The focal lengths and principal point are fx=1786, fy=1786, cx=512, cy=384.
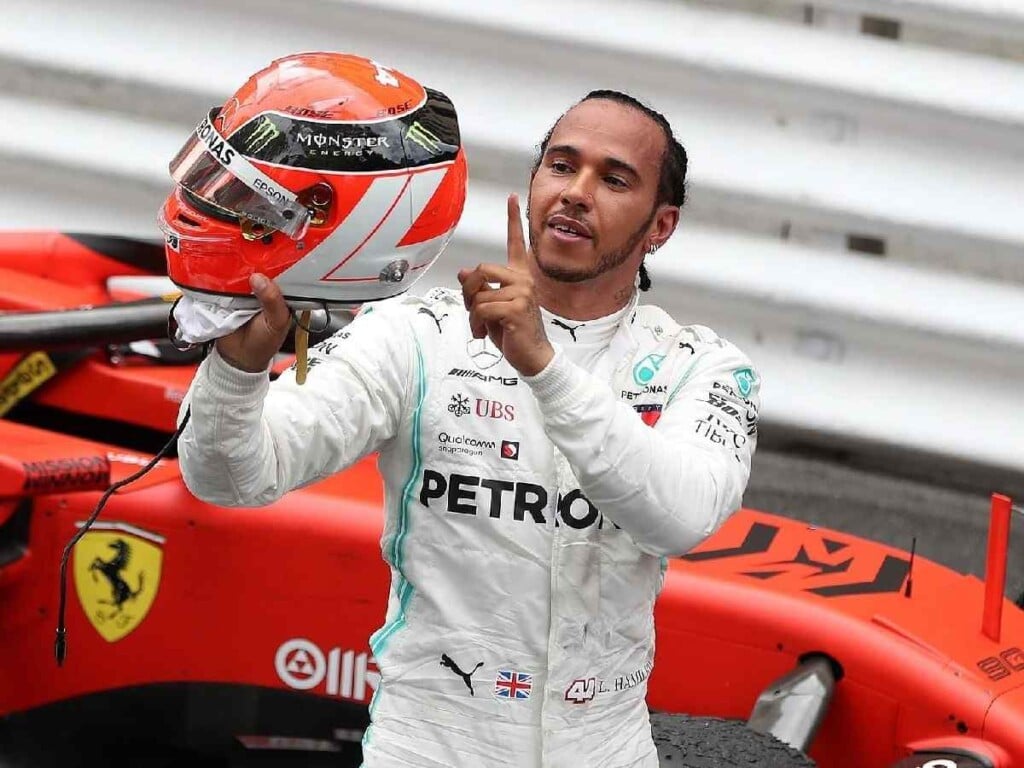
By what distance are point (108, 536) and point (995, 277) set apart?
2.89 metres

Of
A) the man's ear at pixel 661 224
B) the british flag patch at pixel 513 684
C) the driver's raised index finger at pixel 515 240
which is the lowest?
the british flag patch at pixel 513 684

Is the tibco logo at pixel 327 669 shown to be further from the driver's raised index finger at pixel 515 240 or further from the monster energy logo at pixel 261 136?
the monster energy logo at pixel 261 136

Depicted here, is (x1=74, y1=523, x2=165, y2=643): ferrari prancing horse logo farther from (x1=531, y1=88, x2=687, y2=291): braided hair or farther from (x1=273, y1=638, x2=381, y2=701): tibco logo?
(x1=531, y1=88, x2=687, y2=291): braided hair

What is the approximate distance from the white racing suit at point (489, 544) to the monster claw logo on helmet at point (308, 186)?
223 mm

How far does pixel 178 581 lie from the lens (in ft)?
10.7

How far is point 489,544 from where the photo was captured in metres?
2.31

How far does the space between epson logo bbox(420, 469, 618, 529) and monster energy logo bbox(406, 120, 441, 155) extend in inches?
17.1

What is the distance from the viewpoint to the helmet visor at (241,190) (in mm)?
2008

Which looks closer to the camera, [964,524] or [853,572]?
[853,572]

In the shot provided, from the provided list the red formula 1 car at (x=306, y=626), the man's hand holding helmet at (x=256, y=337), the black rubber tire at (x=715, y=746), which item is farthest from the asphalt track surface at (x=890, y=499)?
the man's hand holding helmet at (x=256, y=337)

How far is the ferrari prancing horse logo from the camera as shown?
3260 mm

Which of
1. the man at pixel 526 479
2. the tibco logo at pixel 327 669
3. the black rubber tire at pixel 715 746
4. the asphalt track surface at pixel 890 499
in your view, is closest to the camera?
the man at pixel 526 479

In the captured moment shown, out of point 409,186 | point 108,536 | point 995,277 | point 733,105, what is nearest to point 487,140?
point 733,105

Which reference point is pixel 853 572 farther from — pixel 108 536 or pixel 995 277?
pixel 995 277
